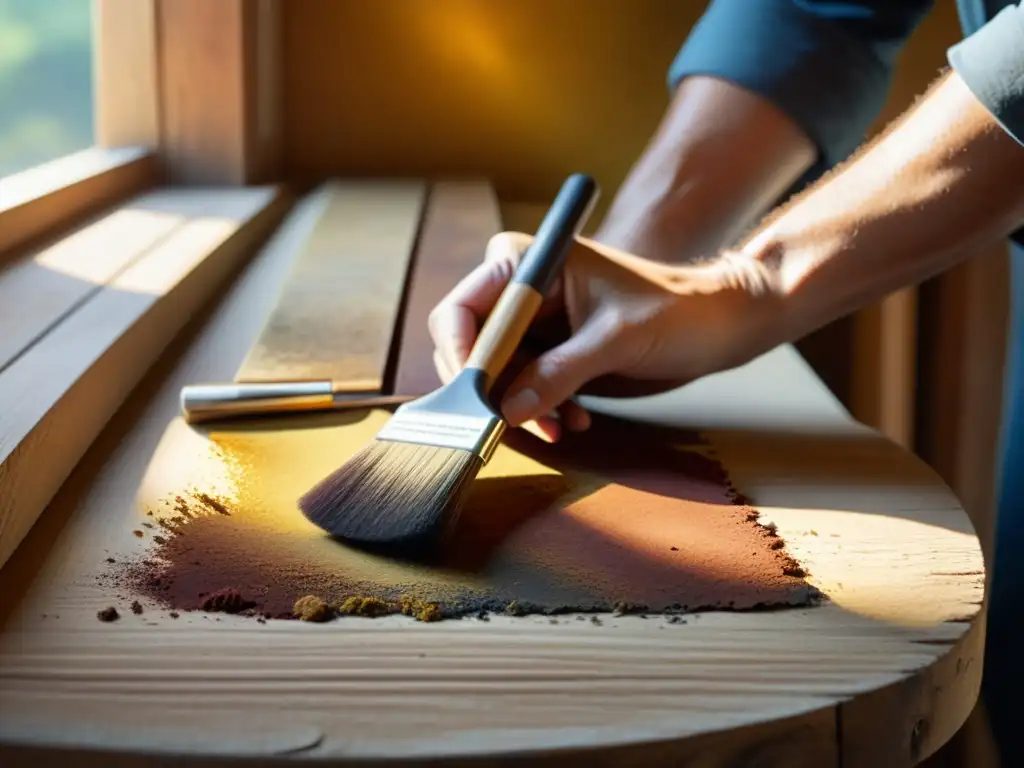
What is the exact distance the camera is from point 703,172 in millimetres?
1100

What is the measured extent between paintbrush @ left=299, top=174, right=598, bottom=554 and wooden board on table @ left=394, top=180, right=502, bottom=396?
11cm

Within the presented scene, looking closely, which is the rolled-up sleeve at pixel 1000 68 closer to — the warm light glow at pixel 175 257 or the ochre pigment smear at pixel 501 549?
the ochre pigment smear at pixel 501 549

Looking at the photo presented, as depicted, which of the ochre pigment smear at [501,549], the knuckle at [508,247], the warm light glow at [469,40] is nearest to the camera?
the ochre pigment smear at [501,549]

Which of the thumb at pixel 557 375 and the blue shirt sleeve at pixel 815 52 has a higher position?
the blue shirt sleeve at pixel 815 52

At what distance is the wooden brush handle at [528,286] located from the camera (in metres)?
0.77

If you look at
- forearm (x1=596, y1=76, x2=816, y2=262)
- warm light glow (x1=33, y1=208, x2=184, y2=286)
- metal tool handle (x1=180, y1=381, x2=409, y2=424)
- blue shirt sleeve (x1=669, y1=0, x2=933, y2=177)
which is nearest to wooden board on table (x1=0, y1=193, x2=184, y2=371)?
warm light glow (x1=33, y1=208, x2=184, y2=286)

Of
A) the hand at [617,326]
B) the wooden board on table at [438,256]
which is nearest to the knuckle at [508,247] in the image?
the hand at [617,326]

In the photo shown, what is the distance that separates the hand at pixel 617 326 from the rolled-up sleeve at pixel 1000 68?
0.63 feet

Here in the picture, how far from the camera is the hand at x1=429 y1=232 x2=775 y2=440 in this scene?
0.79 meters

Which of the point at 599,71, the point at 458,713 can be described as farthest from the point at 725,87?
the point at 458,713

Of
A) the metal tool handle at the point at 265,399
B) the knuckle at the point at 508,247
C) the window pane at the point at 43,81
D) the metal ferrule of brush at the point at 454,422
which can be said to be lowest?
the metal tool handle at the point at 265,399

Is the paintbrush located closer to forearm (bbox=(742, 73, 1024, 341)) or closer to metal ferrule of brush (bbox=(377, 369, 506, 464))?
metal ferrule of brush (bbox=(377, 369, 506, 464))

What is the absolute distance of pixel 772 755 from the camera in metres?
0.42

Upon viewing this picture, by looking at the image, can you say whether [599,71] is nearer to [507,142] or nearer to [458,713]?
[507,142]
